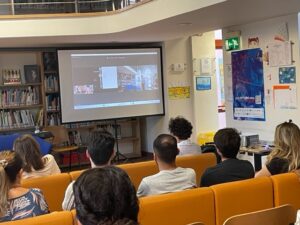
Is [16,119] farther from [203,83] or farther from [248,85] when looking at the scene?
[248,85]

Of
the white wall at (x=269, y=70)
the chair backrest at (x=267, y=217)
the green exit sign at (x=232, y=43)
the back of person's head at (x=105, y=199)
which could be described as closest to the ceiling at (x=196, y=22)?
the white wall at (x=269, y=70)

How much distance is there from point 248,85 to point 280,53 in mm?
801

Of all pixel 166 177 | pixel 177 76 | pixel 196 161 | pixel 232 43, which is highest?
pixel 232 43

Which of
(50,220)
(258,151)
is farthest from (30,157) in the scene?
(258,151)

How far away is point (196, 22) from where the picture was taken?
5906 millimetres

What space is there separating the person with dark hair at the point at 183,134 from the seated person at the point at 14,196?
7.03 ft

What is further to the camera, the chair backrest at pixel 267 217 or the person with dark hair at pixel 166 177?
the person with dark hair at pixel 166 177

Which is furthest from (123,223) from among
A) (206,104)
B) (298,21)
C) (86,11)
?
(206,104)

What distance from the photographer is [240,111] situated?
6.66m

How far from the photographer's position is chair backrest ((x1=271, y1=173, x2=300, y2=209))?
3186mm

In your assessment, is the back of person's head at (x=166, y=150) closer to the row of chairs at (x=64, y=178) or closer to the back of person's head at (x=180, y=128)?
the row of chairs at (x=64, y=178)

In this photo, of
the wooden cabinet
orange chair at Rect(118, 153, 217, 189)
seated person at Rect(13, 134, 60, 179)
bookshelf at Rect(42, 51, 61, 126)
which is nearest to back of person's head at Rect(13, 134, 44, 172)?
seated person at Rect(13, 134, 60, 179)

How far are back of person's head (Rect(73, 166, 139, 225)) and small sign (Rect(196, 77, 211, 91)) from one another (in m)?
7.42

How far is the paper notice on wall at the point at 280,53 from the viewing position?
5.62 m
